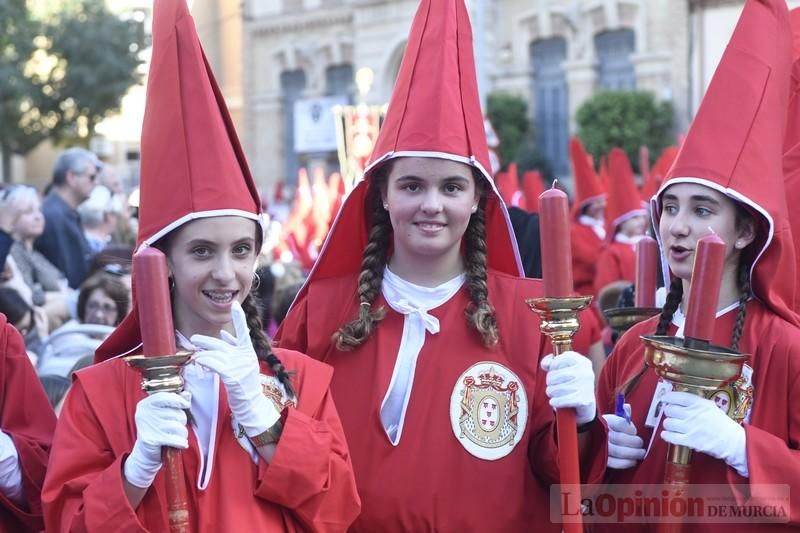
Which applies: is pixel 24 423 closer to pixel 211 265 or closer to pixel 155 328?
pixel 211 265

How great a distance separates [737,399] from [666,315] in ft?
1.19

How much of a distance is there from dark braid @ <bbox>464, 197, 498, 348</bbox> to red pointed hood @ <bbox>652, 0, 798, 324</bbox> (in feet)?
1.85

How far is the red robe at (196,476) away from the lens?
253 cm

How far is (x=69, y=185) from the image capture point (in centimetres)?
741

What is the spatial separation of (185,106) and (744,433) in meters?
1.62

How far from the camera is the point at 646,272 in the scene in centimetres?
342

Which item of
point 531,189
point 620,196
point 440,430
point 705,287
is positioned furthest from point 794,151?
point 531,189

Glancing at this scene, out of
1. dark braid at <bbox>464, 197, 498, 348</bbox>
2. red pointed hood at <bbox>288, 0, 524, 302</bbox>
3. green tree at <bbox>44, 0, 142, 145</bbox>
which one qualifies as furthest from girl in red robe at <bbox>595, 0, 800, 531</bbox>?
green tree at <bbox>44, 0, 142, 145</bbox>

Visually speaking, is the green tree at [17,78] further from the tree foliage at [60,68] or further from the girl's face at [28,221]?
the girl's face at [28,221]

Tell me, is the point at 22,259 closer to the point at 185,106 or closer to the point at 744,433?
the point at 185,106

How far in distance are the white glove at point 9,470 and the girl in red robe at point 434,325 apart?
859 millimetres

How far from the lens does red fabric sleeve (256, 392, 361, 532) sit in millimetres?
2580

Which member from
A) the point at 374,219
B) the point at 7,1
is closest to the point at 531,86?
the point at 7,1

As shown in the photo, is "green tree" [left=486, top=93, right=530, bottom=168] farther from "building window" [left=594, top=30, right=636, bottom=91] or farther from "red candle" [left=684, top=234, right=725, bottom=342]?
"red candle" [left=684, top=234, right=725, bottom=342]
